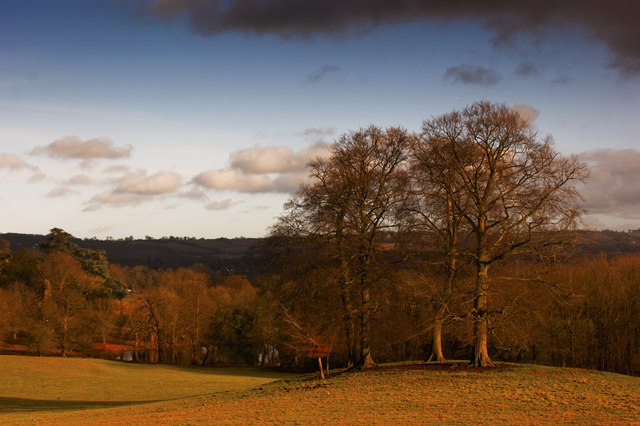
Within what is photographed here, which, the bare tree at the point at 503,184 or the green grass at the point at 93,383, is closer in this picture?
the bare tree at the point at 503,184

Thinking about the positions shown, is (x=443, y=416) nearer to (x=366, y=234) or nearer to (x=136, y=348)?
(x=366, y=234)

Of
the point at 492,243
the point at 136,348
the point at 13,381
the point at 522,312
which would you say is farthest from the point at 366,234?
the point at 136,348

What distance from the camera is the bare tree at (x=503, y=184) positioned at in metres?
21.4

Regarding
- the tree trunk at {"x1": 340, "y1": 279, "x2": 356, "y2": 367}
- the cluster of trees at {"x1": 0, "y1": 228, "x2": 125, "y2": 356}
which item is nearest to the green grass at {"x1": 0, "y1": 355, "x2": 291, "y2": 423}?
the tree trunk at {"x1": 340, "y1": 279, "x2": 356, "y2": 367}

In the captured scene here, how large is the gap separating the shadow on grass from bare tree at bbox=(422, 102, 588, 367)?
21324 mm

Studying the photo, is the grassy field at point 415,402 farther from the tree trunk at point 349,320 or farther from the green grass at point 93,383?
the tree trunk at point 349,320

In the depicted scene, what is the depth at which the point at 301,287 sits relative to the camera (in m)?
24.8

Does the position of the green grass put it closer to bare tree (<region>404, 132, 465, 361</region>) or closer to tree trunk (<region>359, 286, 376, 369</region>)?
tree trunk (<region>359, 286, 376, 369</region>)

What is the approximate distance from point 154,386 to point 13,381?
11212 millimetres

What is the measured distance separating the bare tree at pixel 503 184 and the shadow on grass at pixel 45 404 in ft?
70.0

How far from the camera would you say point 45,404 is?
95.3ft

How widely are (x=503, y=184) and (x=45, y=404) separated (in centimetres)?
2879

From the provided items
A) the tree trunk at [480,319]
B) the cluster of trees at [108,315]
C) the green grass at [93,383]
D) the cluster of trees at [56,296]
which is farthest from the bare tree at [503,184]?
the cluster of trees at [56,296]

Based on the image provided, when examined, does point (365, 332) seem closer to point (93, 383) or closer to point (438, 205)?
point (438, 205)
